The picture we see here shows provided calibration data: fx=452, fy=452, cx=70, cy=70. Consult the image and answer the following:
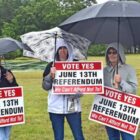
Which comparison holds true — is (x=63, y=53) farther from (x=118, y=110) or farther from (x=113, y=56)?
(x=118, y=110)

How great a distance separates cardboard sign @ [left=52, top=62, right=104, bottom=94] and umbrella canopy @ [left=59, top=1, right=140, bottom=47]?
51cm

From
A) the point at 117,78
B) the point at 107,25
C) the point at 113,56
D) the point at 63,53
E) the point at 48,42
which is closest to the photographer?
the point at 117,78

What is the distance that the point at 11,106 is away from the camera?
19.7 ft

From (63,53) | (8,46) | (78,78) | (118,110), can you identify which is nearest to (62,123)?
(78,78)

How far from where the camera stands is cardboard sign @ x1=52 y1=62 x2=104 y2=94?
590 centimetres

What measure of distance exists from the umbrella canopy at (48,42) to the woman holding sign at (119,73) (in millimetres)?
637

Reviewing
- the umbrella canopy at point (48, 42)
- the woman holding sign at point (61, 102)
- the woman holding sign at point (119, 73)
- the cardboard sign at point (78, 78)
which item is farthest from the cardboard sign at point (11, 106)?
the woman holding sign at point (119, 73)

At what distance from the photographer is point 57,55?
5988 millimetres

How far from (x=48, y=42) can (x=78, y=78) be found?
0.72 m

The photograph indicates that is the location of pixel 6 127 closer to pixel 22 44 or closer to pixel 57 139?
pixel 57 139

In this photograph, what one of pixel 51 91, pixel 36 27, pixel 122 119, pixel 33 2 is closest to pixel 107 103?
pixel 122 119

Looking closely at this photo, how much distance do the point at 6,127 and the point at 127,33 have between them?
2.14 meters

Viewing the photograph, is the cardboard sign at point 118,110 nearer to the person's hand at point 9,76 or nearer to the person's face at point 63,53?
the person's face at point 63,53

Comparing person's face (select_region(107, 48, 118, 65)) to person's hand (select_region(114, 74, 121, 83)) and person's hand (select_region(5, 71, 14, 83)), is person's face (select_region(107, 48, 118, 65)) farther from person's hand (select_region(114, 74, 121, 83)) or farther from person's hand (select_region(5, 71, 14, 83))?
person's hand (select_region(5, 71, 14, 83))
